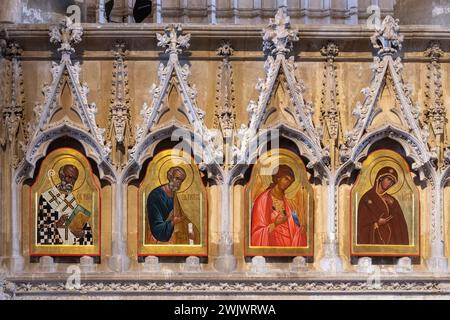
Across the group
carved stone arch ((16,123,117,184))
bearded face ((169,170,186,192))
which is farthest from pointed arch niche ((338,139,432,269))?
carved stone arch ((16,123,117,184))

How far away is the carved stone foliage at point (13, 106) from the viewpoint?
481 inches

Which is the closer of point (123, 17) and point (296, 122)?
point (296, 122)

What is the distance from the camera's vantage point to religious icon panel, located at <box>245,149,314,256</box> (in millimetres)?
12266

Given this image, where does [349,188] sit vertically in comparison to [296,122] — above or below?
below

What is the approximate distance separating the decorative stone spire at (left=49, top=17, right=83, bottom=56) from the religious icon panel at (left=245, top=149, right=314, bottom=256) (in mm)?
2617

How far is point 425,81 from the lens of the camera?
1243 cm

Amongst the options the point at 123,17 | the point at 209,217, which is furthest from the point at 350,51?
the point at 123,17

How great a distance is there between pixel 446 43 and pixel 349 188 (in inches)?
83.3

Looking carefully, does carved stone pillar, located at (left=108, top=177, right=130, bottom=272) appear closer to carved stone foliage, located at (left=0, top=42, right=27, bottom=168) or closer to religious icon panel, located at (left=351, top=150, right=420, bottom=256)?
carved stone foliage, located at (left=0, top=42, right=27, bottom=168)

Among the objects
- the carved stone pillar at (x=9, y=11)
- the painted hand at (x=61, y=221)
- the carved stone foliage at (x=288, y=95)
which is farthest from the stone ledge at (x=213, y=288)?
the carved stone pillar at (x=9, y=11)

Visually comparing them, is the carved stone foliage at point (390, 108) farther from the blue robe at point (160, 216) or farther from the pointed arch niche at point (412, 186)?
the blue robe at point (160, 216)

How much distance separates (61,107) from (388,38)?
3.97m

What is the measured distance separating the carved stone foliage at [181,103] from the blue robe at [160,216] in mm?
564
